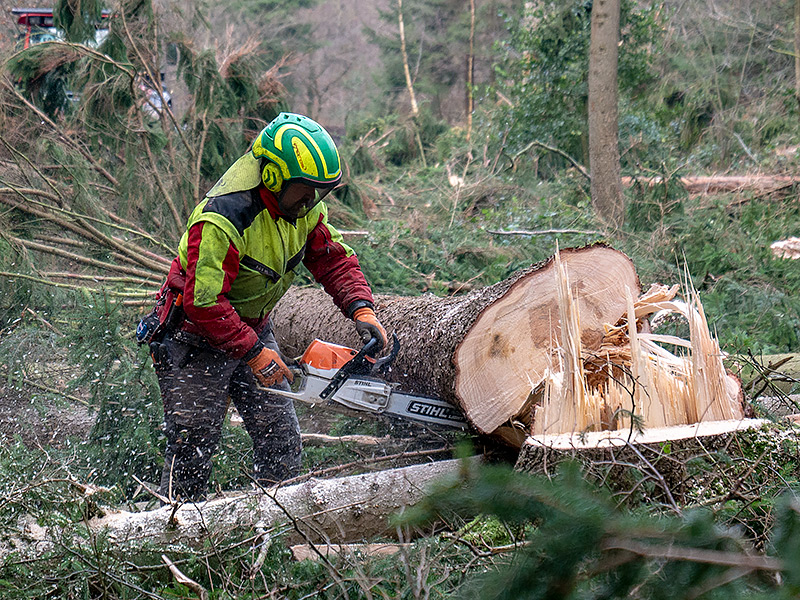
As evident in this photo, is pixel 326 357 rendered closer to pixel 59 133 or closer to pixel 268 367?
pixel 268 367

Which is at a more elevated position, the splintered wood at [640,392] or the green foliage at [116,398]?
the splintered wood at [640,392]

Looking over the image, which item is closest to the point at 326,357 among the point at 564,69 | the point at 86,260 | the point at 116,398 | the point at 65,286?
the point at 116,398

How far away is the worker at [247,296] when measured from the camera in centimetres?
293

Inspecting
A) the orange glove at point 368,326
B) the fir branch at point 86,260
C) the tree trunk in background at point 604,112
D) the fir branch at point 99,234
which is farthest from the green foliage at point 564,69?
the orange glove at point 368,326

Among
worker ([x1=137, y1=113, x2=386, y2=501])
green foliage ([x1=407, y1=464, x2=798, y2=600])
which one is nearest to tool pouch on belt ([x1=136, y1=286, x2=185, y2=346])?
worker ([x1=137, y1=113, x2=386, y2=501])

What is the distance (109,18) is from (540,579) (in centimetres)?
621

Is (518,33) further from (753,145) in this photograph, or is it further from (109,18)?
(109,18)

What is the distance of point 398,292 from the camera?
5.51m

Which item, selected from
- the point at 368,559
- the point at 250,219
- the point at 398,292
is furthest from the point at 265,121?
the point at 368,559

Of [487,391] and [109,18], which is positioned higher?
[109,18]

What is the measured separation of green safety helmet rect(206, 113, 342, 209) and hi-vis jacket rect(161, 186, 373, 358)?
0.07 metres

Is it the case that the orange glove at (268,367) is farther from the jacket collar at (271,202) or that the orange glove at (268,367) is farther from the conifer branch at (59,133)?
the conifer branch at (59,133)

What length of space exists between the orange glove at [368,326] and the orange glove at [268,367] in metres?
0.40

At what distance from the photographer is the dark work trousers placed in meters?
3.23
